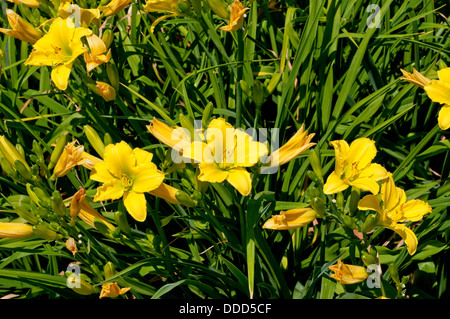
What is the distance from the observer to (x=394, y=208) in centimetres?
134

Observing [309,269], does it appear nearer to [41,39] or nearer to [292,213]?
[292,213]

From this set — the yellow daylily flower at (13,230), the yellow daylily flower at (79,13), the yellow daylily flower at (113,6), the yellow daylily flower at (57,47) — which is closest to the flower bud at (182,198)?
the yellow daylily flower at (13,230)

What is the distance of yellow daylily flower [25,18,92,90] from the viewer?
1.51 meters

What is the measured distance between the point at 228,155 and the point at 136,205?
29cm

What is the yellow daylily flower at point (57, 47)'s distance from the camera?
1.51 metres

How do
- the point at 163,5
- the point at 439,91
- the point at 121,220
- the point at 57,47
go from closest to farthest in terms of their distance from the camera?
the point at 121,220 < the point at 439,91 < the point at 57,47 < the point at 163,5

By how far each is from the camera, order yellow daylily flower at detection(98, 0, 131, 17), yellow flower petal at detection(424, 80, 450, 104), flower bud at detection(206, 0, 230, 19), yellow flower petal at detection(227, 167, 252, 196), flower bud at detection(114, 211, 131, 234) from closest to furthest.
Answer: yellow flower petal at detection(227, 167, 252, 196), flower bud at detection(114, 211, 131, 234), yellow flower petal at detection(424, 80, 450, 104), flower bud at detection(206, 0, 230, 19), yellow daylily flower at detection(98, 0, 131, 17)

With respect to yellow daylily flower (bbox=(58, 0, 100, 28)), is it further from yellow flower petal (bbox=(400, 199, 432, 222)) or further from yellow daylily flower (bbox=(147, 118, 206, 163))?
yellow flower petal (bbox=(400, 199, 432, 222))

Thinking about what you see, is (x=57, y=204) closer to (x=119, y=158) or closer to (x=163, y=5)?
(x=119, y=158)

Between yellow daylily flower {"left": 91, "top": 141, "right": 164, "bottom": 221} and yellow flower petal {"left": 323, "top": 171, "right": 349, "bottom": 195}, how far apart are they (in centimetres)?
46

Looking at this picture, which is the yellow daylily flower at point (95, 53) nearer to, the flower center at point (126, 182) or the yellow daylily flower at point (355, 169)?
the flower center at point (126, 182)

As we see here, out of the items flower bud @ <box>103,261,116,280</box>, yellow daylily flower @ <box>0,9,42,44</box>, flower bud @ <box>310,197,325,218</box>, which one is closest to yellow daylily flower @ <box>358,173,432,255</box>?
flower bud @ <box>310,197,325,218</box>

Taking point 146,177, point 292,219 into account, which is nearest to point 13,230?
point 146,177
